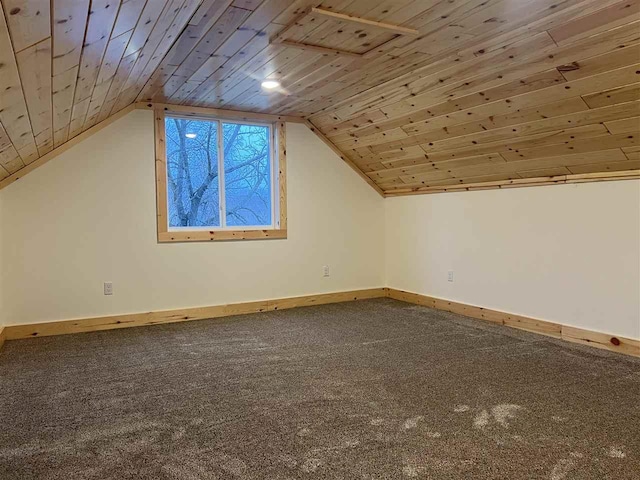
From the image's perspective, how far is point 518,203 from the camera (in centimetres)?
404

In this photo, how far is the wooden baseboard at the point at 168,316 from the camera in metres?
3.85

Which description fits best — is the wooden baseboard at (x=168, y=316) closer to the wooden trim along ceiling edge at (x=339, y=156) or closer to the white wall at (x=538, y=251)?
the white wall at (x=538, y=251)

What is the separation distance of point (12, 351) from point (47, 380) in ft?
2.87

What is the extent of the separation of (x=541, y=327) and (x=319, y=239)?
243 cm

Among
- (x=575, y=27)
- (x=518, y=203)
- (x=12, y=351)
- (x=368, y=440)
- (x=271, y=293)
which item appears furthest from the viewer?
(x=271, y=293)

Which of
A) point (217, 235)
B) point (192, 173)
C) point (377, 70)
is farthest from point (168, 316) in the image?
point (377, 70)

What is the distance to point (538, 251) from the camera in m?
3.87

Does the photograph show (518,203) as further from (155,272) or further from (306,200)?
(155,272)

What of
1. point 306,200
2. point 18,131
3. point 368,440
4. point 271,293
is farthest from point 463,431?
point 306,200

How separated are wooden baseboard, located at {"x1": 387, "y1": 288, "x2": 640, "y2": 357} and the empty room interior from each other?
19 millimetres

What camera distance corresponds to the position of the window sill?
14.4 feet

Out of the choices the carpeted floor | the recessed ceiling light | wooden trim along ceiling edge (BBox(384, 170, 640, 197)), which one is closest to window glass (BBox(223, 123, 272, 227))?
the recessed ceiling light

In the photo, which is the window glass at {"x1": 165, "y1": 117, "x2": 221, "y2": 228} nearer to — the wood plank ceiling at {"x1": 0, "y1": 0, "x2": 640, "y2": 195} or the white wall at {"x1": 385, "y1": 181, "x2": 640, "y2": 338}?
the wood plank ceiling at {"x1": 0, "y1": 0, "x2": 640, "y2": 195}

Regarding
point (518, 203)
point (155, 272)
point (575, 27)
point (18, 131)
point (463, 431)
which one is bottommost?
point (463, 431)
